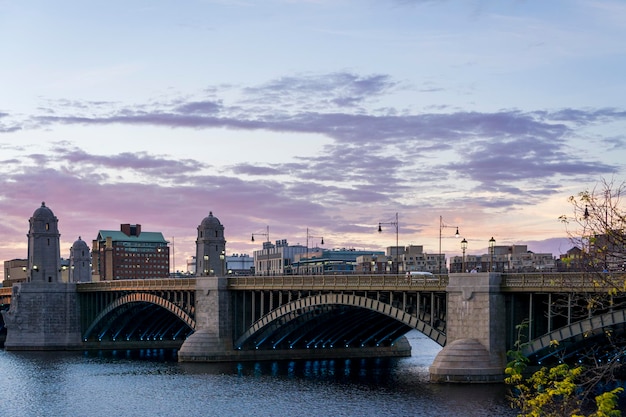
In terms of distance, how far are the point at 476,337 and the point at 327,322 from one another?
96.0 feet

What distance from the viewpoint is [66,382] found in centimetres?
9562

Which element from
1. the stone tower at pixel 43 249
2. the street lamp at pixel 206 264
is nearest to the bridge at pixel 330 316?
the stone tower at pixel 43 249

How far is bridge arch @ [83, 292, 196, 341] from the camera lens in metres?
119

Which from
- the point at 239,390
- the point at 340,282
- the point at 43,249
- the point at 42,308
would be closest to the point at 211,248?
the point at 43,249

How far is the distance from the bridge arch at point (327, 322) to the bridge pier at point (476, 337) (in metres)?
3.87

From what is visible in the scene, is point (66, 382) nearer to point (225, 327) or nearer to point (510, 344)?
point (225, 327)

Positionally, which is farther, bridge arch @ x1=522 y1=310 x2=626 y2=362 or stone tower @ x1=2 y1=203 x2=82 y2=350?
stone tower @ x1=2 y1=203 x2=82 y2=350

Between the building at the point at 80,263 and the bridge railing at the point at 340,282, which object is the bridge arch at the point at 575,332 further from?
the building at the point at 80,263

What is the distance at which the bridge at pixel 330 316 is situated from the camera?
73.2 m

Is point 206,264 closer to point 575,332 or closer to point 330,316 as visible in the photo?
point 330,316

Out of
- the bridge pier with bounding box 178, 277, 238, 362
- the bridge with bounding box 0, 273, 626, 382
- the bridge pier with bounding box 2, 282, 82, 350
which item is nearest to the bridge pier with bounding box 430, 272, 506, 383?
Answer: the bridge with bounding box 0, 273, 626, 382

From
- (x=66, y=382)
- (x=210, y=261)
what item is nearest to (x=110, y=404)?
(x=66, y=382)

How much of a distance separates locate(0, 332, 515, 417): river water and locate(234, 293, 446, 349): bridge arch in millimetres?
3315

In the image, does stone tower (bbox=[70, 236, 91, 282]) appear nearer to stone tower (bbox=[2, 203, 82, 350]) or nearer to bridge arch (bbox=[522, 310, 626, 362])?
stone tower (bbox=[2, 203, 82, 350])
